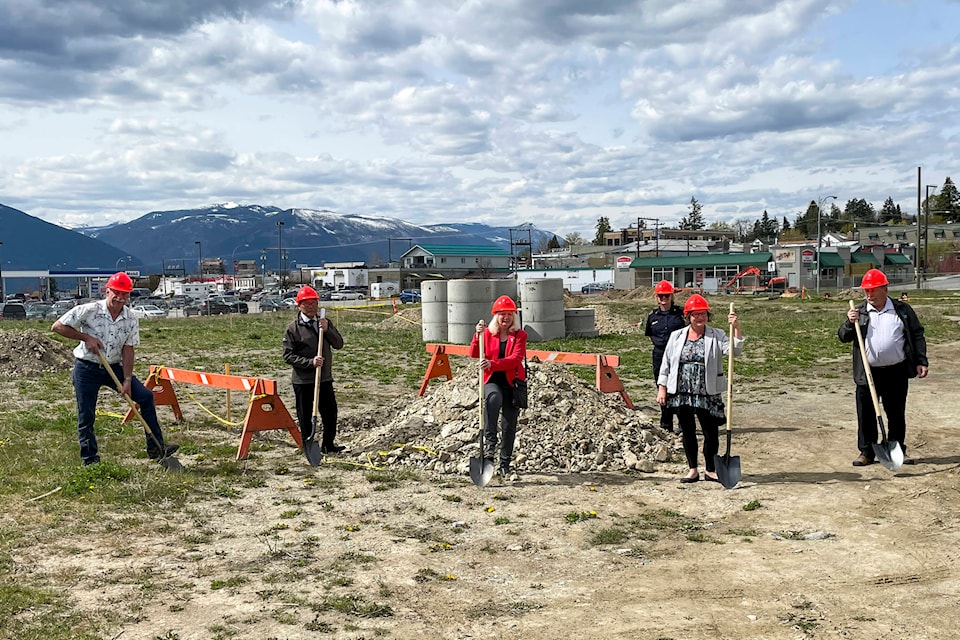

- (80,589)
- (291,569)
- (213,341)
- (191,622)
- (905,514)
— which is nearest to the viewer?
(191,622)

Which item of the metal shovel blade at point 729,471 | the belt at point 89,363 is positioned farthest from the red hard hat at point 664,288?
the belt at point 89,363

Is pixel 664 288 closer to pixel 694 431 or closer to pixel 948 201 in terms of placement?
pixel 694 431

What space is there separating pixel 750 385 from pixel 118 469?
11.6 m

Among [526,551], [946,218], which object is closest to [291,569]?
[526,551]

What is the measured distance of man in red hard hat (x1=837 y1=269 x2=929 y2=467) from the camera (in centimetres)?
842

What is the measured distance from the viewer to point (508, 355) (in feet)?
27.4

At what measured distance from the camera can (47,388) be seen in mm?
15406

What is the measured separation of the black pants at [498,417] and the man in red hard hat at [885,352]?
11.6 ft

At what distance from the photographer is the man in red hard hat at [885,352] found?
332 inches

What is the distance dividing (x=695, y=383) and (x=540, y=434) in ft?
7.39

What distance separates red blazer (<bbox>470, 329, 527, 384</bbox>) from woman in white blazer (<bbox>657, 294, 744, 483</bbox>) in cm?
139

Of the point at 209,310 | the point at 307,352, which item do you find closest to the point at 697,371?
the point at 307,352

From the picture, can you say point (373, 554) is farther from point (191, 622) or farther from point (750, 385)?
point (750, 385)

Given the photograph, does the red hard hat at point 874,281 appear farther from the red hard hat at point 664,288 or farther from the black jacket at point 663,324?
the red hard hat at point 664,288
